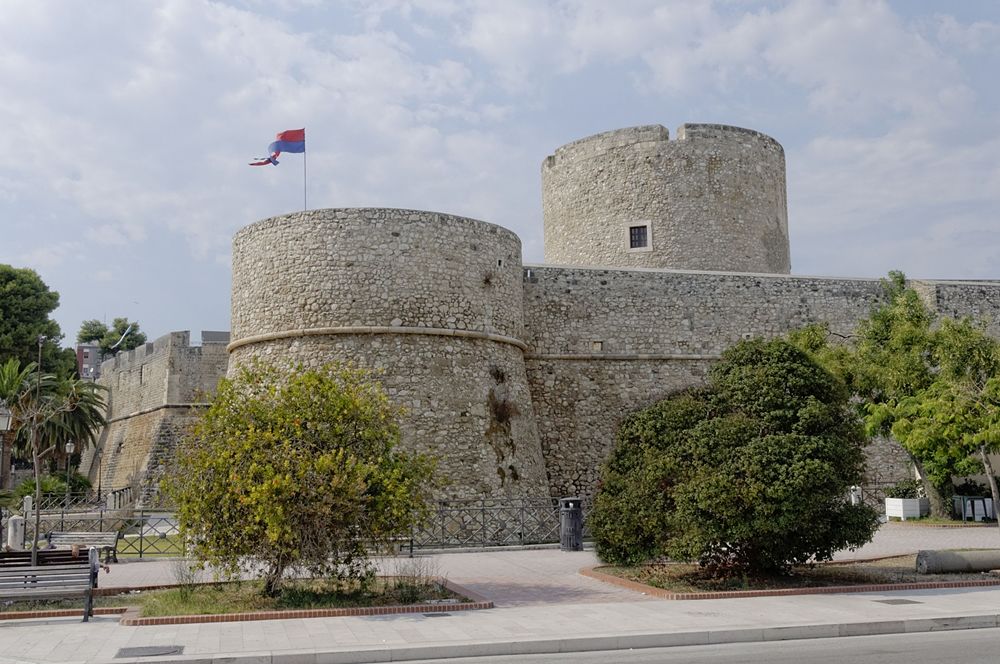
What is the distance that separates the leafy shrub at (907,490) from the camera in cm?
2066

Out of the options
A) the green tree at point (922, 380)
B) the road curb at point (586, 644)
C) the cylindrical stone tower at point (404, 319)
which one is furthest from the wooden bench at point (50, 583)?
the green tree at point (922, 380)

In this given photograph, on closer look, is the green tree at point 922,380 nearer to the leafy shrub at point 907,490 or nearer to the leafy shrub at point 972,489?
the leafy shrub at point 907,490

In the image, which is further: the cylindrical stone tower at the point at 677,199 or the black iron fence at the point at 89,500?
the black iron fence at the point at 89,500

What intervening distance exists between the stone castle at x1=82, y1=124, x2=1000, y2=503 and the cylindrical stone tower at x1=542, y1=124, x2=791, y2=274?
0.13 feet

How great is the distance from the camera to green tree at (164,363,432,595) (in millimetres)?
9430

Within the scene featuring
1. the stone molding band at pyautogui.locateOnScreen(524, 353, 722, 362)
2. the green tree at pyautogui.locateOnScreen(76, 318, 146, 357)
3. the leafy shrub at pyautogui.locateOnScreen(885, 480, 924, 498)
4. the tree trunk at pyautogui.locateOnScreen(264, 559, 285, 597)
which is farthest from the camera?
the green tree at pyautogui.locateOnScreen(76, 318, 146, 357)

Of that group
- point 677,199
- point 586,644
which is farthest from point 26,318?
point 586,644

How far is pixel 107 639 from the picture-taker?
7910 mm

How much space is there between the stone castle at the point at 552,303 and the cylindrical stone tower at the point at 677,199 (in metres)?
0.04

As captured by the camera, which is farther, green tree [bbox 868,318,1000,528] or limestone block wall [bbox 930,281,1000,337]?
limestone block wall [bbox 930,281,1000,337]

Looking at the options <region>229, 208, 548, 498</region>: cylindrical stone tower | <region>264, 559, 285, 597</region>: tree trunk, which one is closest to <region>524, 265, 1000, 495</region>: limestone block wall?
<region>229, 208, 548, 498</region>: cylindrical stone tower

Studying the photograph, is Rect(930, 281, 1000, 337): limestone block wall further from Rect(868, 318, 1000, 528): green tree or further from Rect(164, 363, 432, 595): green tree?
Rect(164, 363, 432, 595): green tree

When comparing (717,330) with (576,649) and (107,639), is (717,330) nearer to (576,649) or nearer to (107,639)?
(576,649)

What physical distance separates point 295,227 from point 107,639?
9943 millimetres
